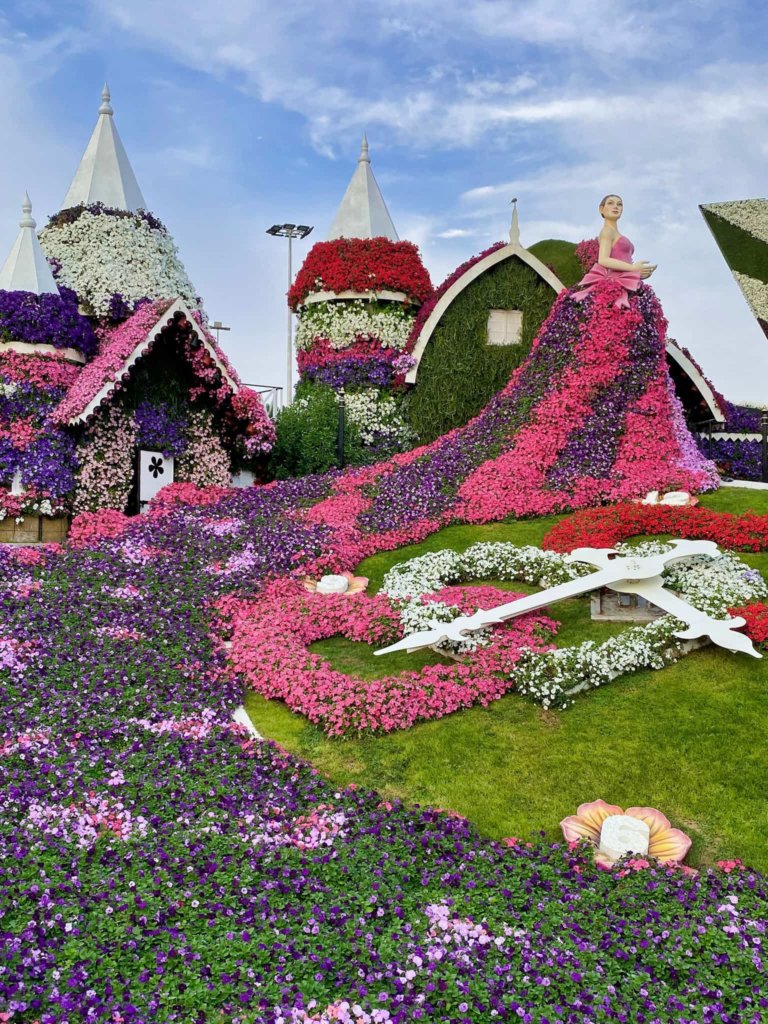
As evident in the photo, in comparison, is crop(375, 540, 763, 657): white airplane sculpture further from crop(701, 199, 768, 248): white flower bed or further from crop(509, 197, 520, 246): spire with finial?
crop(701, 199, 768, 248): white flower bed

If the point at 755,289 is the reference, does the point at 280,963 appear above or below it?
below

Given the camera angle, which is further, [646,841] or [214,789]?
[214,789]

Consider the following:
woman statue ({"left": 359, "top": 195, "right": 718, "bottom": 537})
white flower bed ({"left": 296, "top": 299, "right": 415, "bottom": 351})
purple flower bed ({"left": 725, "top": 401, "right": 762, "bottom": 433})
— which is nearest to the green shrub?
white flower bed ({"left": 296, "top": 299, "right": 415, "bottom": 351})

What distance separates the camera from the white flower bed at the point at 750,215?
30594 mm

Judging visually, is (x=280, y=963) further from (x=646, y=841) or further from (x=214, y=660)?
(x=214, y=660)

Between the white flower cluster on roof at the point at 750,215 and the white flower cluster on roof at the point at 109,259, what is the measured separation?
19724 millimetres

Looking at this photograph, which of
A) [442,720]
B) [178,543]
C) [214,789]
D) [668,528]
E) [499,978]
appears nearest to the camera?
[499,978]

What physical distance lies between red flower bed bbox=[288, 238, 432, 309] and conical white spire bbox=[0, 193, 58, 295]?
8.03m

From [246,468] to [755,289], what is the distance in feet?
63.4

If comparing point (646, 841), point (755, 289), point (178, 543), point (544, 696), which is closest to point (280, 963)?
point (646, 841)

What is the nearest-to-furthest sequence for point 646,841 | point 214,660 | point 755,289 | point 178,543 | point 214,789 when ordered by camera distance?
point 646,841, point 214,789, point 214,660, point 178,543, point 755,289

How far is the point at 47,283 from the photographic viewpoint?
21.4 metres

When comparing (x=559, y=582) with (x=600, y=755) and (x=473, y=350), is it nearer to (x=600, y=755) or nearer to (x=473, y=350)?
(x=600, y=755)

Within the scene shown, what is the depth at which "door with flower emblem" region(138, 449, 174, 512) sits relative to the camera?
21344mm
